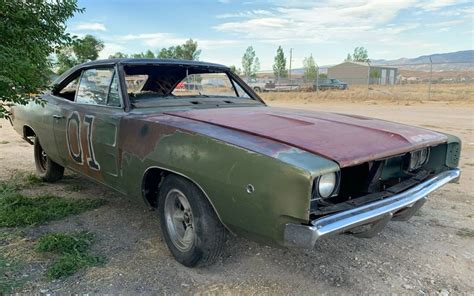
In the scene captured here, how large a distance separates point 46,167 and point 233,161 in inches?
134

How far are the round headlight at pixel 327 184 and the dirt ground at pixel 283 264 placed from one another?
2.34ft

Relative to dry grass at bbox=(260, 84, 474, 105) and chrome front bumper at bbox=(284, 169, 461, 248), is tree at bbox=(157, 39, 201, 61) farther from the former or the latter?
chrome front bumper at bbox=(284, 169, 461, 248)

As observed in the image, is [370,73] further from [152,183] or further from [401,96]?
[152,183]

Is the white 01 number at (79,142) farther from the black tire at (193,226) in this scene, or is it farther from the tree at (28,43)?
the black tire at (193,226)

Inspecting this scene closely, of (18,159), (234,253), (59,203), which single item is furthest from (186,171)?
(18,159)

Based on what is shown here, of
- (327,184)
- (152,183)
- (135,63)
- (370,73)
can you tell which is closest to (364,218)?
(327,184)

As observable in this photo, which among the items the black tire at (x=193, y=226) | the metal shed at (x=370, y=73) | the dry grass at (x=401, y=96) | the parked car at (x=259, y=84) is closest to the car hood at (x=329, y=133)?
the black tire at (x=193, y=226)

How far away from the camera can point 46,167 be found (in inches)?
199

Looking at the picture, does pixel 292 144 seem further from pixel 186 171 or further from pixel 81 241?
pixel 81 241

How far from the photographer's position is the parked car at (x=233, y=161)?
233cm

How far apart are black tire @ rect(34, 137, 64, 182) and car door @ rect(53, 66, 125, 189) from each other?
30.6 inches

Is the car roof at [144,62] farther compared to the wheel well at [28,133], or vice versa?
the wheel well at [28,133]

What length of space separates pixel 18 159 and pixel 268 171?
5301 mm

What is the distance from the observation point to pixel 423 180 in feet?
10.1
